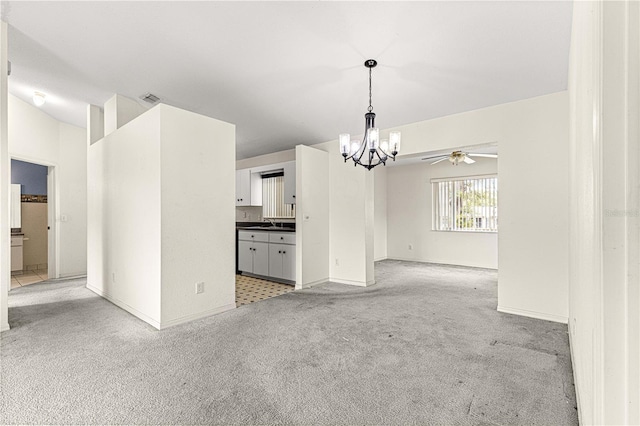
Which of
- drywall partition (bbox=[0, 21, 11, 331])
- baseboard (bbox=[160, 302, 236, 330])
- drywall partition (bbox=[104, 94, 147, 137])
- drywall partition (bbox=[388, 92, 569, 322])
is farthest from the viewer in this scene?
drywall partition (bbox=[104, 94, 147, 137])

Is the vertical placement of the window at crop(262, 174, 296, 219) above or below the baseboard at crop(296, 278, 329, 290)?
above

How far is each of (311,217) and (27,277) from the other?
5078 mm

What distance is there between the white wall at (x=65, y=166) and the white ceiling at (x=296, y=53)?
3.06 feet

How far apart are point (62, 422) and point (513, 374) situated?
9.07 ft

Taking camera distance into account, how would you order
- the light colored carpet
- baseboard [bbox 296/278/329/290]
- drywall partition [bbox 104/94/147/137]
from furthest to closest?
baseboard [bbox 296/278/329/290] < drywall partition [bbox 104/94/147/137] < the light colored carpet

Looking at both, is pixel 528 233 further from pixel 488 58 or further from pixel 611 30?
pixel 611 30

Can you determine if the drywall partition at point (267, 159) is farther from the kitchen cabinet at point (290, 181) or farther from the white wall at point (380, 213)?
the white wall at point (380, 213)

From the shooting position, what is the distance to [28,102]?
472cm

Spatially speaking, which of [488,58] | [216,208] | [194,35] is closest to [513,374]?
[488,58]

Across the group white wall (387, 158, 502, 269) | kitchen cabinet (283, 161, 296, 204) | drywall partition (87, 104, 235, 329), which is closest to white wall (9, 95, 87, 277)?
drywall partition (87, 104, 235, 329)

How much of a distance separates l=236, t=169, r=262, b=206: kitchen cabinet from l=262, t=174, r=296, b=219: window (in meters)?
Result: 0.10

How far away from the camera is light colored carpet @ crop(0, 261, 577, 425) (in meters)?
1.76

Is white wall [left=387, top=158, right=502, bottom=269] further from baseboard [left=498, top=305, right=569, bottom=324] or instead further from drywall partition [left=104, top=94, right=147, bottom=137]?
drywall partition [left=104, top=94, right=147, bottom=137]

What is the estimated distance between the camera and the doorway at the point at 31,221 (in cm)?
535
